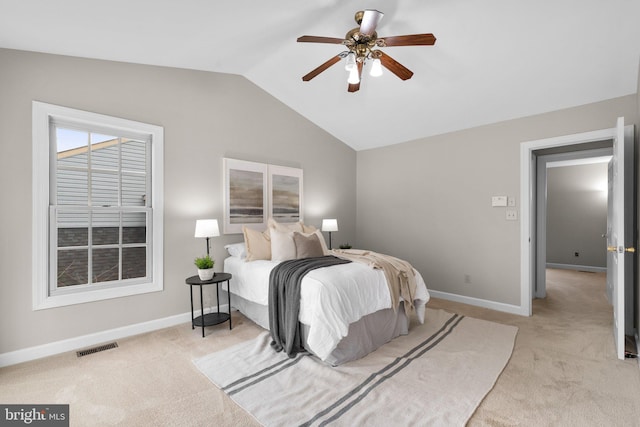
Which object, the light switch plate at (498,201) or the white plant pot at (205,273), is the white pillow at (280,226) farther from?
the light switch plate at (498,201)

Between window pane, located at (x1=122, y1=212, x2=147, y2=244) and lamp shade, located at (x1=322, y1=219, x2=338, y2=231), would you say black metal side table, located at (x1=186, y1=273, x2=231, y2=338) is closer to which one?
window pane, located at (x1=122, y1=212, x2=147, y2=244)

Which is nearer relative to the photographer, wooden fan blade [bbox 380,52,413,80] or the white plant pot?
wooden fan blade [bbox 380,52,413,80]

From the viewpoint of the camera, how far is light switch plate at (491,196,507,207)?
3832 mm

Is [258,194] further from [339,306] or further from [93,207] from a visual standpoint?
[339,306]

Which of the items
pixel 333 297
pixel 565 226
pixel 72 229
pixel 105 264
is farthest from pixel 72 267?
pixel 565 226

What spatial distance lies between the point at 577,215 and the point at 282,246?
699 cm

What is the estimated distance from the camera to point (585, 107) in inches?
131

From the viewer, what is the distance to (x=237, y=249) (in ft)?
12.0

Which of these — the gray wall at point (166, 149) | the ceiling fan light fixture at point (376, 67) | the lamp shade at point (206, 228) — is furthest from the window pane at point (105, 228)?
the ceiling fan light fixture at point (376, 67)

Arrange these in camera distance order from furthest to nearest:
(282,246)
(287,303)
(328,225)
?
1. (328,225)
2. (282,246)
3. (287,303)

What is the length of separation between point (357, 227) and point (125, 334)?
3833 millimetres

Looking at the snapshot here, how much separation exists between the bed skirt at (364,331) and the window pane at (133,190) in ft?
5.51

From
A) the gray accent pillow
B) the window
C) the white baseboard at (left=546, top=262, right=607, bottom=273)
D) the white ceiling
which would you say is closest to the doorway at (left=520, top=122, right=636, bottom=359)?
the white ceiling

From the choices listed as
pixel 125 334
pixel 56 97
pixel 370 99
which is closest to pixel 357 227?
pixel 370 99
